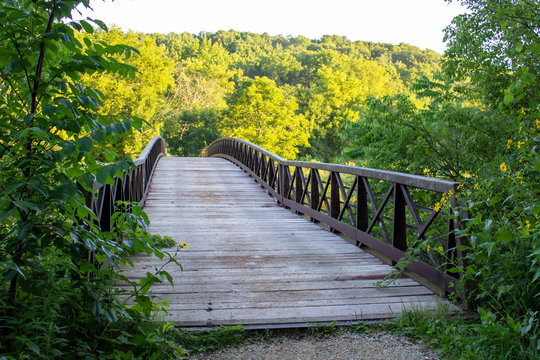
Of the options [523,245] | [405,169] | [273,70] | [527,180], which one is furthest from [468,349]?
[273,70]

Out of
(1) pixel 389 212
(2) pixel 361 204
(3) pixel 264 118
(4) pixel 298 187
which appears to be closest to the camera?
(2) pixel 361 204

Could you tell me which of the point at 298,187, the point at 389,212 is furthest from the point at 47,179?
the point at 389,212

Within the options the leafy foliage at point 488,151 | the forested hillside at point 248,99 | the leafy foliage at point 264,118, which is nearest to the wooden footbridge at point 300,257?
the leafy foliage at point 488,151

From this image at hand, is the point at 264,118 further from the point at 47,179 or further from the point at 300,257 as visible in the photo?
the point at 47,179

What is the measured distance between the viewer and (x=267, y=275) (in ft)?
13.2

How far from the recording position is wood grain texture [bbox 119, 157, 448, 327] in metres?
3.12

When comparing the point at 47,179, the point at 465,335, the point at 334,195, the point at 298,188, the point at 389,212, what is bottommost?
the point at 389,212

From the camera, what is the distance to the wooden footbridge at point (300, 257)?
3.18 metres

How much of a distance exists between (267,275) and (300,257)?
2.52 feet

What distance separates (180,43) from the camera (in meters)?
65.8

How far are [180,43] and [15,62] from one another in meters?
68.1

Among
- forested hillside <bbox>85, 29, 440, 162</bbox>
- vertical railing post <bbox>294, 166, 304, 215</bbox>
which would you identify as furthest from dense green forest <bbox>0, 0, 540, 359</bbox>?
forested hillside <bbox>85, 29, 440, 162</bbox>

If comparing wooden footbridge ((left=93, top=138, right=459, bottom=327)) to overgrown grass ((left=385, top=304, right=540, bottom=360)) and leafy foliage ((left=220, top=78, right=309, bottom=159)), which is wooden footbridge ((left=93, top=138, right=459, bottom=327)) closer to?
overgrown grass ((left=385, top=304, right=540, bottom=360))

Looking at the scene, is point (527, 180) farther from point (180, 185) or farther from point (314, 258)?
point (180, 185)
